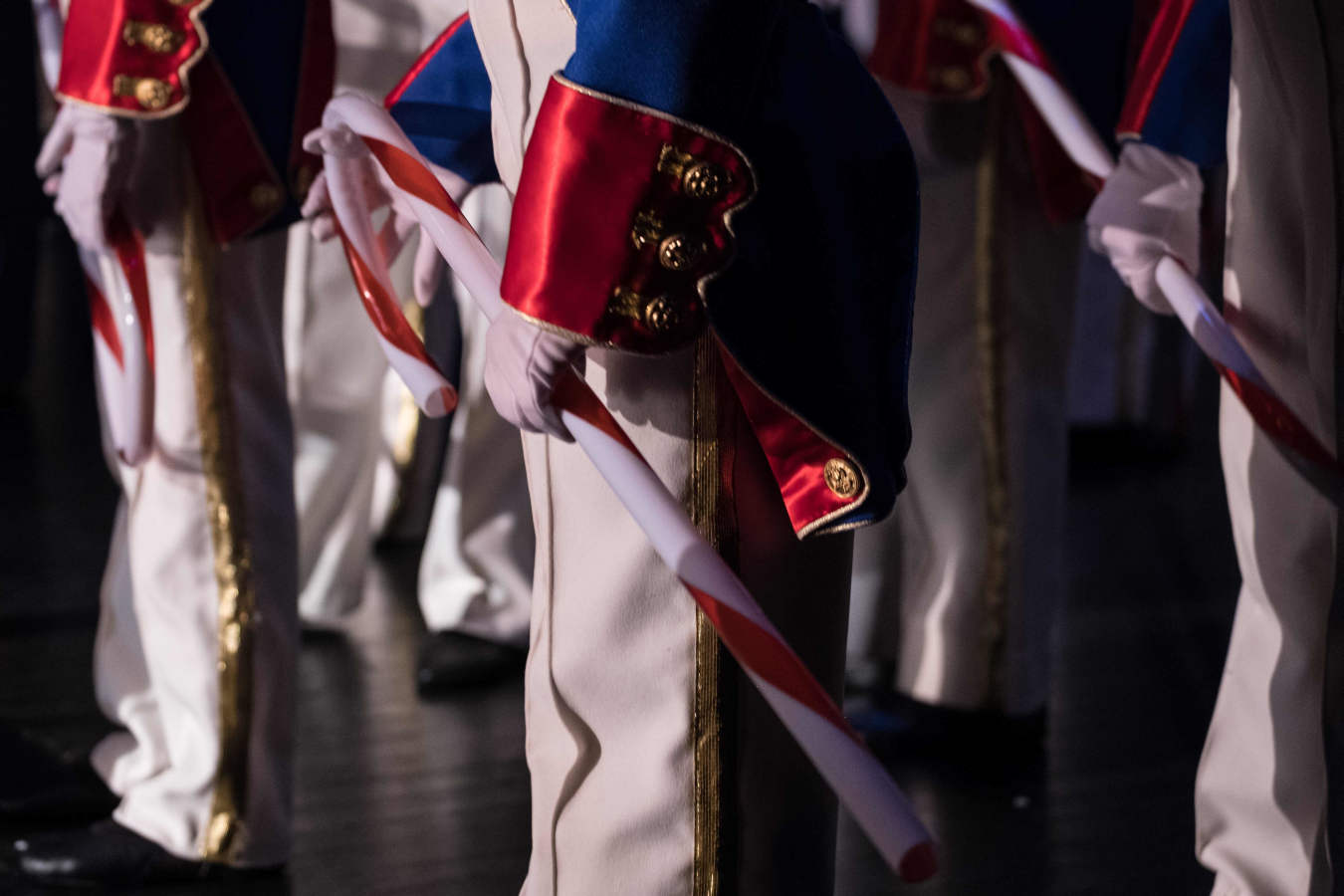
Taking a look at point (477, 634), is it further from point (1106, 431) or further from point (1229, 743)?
point (1106, 431)

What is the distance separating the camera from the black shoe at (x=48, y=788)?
179cm

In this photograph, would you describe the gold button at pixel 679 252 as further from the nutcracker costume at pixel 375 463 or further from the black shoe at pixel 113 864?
the nutcracker costume at pixel 375 463

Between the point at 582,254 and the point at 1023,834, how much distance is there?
108 centimetres

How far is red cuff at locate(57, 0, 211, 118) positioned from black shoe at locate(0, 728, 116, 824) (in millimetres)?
781

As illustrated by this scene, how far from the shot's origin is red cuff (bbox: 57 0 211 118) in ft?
4.65

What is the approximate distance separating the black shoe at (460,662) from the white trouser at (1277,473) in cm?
105

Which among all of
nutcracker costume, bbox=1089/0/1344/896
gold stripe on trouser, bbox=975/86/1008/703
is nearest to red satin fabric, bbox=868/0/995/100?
gold stripe on trouser, bbox=975/86/1008/703

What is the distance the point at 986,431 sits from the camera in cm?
195

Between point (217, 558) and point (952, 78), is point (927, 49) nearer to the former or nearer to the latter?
point (952, 78)

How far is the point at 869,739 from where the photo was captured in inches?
78.7

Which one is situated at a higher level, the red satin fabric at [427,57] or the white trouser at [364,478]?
the red satin fabric at [427,57]

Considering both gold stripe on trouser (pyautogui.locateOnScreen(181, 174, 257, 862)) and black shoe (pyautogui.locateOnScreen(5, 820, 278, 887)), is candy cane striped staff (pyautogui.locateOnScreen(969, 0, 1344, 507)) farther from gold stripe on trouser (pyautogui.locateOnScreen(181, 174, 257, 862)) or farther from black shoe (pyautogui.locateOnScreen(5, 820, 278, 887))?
black shoe (pyautogui.locateOnScreen(5, 820, 278, 887))

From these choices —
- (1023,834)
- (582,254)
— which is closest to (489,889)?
(1023,834)

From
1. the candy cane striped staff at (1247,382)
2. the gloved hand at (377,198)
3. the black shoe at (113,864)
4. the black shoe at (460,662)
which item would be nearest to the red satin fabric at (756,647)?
the gloved hand at (377,198)
